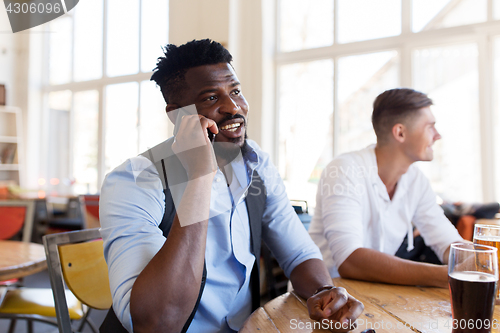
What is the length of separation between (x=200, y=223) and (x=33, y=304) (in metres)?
1.36

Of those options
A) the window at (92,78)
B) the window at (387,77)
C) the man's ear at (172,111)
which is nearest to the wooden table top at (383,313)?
the man's ear at (172,111)

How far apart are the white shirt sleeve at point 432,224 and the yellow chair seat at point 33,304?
1.63 metres

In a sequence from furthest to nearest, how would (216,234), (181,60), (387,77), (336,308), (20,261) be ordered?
1. (387,77)
2. (20,261)
3. (181,60)
4. (216,234)
5. (336,308)

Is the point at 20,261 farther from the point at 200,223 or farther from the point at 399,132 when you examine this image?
the point at 399,132

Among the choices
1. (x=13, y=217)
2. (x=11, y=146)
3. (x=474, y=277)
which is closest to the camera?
(x=474, y=277)

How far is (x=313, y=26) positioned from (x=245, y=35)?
74 cm

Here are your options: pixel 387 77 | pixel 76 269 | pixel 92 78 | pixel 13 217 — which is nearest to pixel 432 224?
pixel 76 269

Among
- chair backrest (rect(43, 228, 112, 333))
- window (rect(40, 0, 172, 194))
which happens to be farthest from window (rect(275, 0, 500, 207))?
chair backrest (rect(43, 228, 112, 333))

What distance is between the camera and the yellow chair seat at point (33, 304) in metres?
1.72

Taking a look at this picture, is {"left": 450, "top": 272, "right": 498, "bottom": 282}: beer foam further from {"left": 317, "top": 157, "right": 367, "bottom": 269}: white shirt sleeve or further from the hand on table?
{"left": 317, "top": 157, "right": 367, "bottom": 269}: white shirt sleeve

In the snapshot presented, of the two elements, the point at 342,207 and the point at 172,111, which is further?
the point at 342,207

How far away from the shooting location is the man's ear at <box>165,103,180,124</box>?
4.09 feet

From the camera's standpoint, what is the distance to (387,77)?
3.67 metres

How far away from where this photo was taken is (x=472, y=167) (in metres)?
3.31
